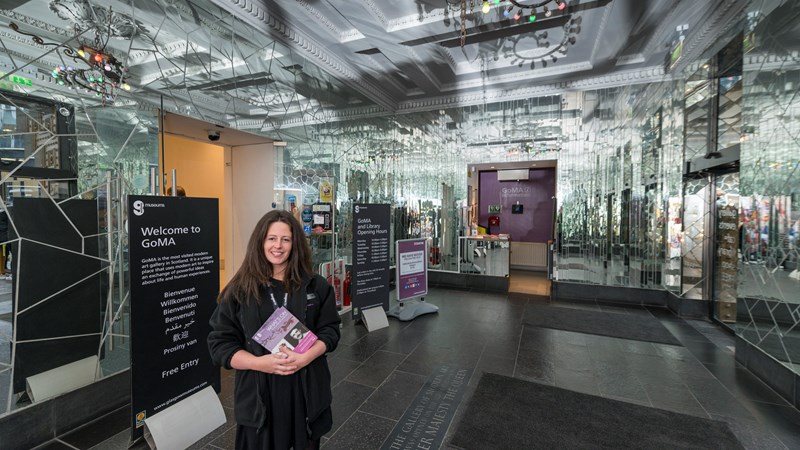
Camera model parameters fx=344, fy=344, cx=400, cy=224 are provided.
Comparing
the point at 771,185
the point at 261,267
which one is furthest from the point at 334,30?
the point at 771,185

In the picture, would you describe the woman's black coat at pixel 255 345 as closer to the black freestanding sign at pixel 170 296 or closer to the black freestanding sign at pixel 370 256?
the black freestanding sign at pixel 170 296

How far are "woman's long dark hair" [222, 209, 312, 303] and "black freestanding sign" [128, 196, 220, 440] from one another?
1.00 meters

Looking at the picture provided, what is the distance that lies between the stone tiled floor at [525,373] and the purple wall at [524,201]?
461 cm

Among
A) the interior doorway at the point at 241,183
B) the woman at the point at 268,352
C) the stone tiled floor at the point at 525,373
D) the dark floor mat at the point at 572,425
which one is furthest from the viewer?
the interior doorway at the point at 241,183

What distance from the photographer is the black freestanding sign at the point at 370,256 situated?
414 centimetres

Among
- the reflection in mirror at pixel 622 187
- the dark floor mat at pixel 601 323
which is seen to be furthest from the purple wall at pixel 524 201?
the dark floor mat at pixel 601 323

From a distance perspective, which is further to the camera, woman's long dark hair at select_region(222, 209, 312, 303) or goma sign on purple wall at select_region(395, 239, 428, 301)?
goma sign on purple wall at select_region(395, 239, 428, 301)

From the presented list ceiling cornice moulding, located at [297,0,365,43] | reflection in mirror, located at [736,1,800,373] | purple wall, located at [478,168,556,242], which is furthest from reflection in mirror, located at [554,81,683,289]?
ceiling cornice moulding, located at [297,0,365,43]

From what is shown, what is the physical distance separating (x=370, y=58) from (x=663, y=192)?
15.3ft

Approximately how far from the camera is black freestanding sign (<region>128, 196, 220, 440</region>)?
1.98 metres

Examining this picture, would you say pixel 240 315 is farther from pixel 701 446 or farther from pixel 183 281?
pixel 701 446

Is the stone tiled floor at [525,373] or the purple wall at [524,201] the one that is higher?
the purple wall at [524,201]

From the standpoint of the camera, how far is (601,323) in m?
4.49

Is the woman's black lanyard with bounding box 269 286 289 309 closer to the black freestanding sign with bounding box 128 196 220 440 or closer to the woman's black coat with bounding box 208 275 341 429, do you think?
the woman's black coat with bounding box 208 275 341 429
